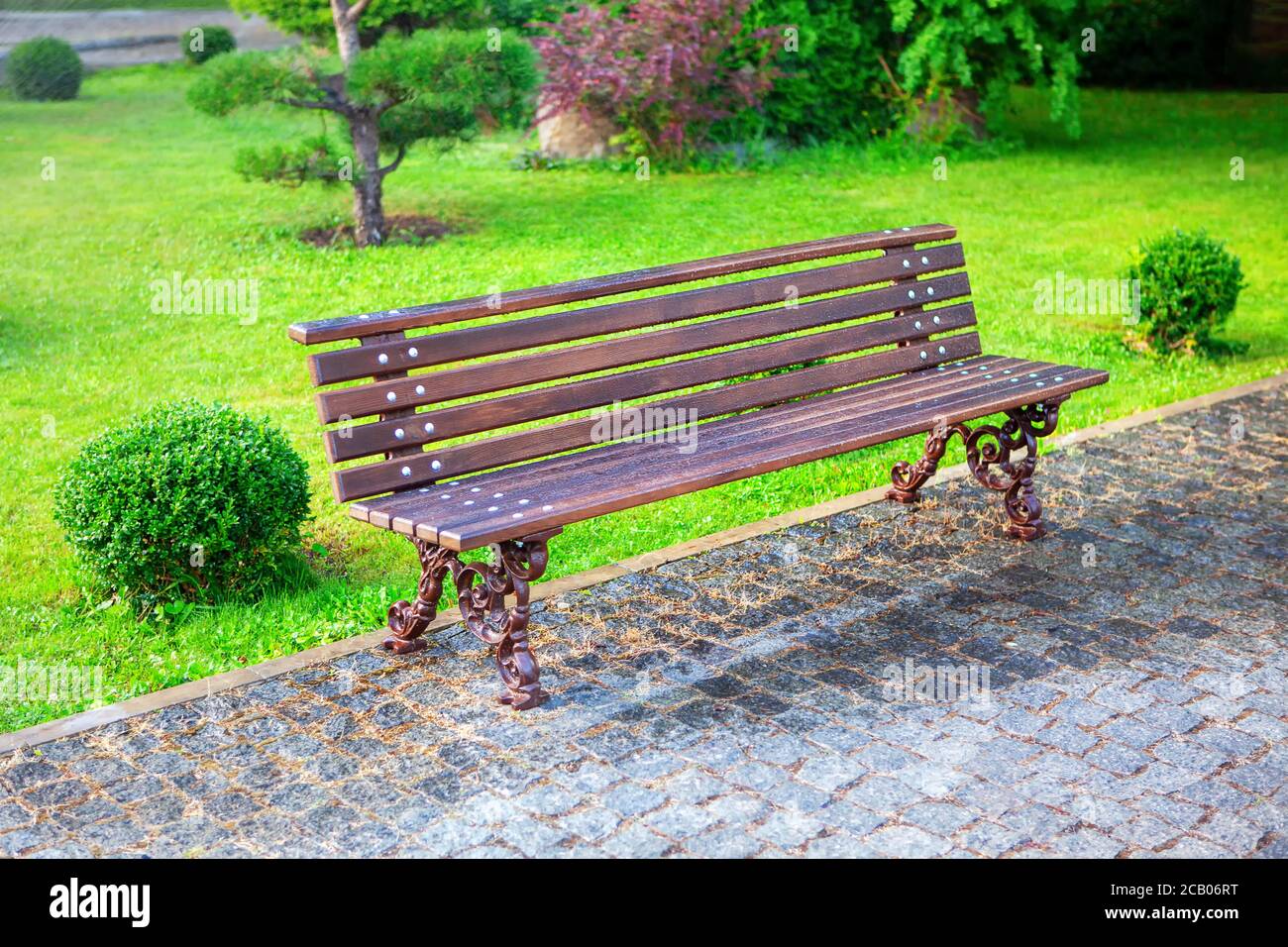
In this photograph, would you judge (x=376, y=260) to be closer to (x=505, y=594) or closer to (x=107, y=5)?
(x=505, y=594)

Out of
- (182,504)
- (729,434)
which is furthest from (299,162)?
(729,434)

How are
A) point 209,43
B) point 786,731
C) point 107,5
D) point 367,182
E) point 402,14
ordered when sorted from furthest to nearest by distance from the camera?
point 107,5 → point 209,43 → point 402,14 → point 367,182 → point 786,731

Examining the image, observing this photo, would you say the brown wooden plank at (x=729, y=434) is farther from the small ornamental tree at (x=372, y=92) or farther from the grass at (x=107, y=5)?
the grass at (x=107, y=5)

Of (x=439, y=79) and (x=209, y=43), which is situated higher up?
(x=209, y=43)

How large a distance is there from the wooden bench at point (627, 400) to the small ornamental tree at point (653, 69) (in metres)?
8.75

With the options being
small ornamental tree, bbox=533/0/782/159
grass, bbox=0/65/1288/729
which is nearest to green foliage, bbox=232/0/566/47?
small ornamental tree, bbox=533/0/782/159

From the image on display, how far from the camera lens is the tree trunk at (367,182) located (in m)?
11.8

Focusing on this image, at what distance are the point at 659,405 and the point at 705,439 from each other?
24 cm

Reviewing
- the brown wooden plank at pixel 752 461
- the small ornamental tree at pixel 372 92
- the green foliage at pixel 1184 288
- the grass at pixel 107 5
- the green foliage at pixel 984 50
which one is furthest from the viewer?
the grass at pixel 107 5

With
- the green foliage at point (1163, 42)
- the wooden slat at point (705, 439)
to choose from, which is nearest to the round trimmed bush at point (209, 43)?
the green foliage at point (1163, 42)

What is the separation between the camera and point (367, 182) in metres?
11.8

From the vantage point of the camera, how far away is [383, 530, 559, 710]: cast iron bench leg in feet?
14.9
